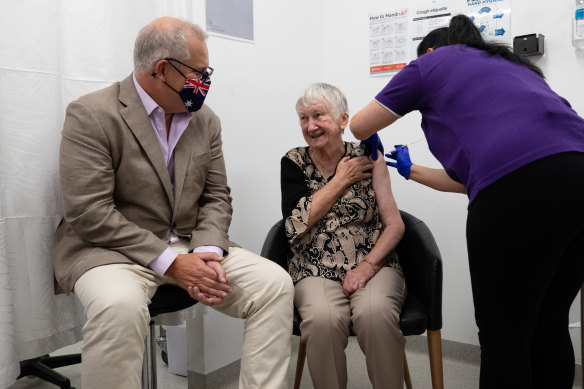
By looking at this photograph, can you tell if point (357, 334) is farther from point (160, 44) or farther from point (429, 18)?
point (429, 18)

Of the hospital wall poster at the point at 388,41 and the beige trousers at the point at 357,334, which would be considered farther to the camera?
the hospital wall poster at the point at 388,41

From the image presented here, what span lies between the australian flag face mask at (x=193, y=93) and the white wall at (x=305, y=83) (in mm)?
477

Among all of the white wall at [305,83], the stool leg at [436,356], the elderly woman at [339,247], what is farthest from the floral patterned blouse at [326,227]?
the white wall at [305,83]

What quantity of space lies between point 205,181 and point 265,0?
111 centimetres

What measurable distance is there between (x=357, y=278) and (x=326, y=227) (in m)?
0.22

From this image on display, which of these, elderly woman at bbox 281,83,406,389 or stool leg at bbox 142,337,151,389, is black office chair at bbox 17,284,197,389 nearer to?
stool leg at bbox 142,337,151,389

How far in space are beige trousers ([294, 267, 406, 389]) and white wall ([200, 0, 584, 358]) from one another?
732 mm

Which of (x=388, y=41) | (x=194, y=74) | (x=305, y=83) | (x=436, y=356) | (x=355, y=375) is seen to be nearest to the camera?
(x=194, y=74)

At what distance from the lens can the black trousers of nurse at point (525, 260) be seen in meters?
1.14

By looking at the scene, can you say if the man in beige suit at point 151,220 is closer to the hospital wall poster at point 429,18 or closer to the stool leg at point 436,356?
the stool leg at point 436,356

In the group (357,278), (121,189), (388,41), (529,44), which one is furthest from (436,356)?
(388,41)

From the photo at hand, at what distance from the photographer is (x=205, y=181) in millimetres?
1811

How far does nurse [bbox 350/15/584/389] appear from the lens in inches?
45.1

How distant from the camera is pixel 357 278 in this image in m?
1.80
